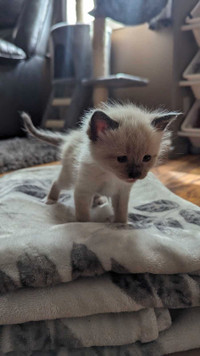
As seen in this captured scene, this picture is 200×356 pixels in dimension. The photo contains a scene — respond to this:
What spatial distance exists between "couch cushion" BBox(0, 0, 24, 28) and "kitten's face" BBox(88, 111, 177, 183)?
7.18 ft

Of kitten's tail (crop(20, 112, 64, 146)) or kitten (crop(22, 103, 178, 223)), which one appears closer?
kitten (crop(22, 103, 178, 223))

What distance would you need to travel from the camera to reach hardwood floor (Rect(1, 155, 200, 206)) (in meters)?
1.33

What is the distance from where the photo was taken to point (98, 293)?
573 millimetres

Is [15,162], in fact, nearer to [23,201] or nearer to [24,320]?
[23,201]

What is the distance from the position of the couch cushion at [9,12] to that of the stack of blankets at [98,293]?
2.38 metres

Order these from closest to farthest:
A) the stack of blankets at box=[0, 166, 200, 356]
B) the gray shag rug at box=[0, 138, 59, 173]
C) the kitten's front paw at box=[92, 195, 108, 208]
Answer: the stack of blankets at box=[0, 166, 200, 356]
the kitten's front paw at box=[92, 195, 108, 208]
the gray shag rug at box=[0, 138, 59, 173]

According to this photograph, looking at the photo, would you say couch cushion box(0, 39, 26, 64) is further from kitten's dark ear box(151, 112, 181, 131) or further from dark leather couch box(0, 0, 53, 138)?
kitten's dark ear box(151, 112, 181, 131)

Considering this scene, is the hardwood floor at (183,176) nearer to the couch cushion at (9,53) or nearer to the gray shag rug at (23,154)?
the gray shag rug at (23,154)

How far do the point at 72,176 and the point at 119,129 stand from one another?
13.6 inches

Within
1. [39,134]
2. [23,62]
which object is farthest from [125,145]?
[23,62]

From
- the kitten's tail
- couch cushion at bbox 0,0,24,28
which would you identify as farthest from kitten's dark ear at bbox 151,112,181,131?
couch cushion at bbox 0,0,24,28

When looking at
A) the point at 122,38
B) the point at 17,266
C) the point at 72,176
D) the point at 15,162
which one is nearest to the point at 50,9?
Result: the point at 122,38

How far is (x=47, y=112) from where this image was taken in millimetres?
2783

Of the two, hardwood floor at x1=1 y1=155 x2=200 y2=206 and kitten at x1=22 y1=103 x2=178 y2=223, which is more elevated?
kitten at x1=22 y1=103 x2=178 y2=223
